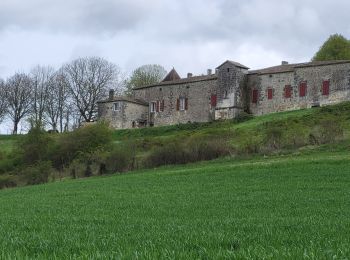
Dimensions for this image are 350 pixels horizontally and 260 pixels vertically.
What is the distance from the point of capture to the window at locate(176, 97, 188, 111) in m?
74.6

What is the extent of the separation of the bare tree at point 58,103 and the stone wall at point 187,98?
1810cm

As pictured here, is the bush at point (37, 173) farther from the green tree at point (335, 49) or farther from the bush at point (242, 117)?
the green tree at point (335, 49)

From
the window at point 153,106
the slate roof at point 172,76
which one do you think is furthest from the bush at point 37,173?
the slate roof at point 172,76

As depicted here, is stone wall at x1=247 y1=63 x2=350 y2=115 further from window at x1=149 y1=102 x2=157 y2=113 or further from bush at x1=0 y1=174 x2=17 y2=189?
bush at x1=0 y1=174 x2=17 y2=189

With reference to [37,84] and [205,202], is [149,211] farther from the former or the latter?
[37,84]

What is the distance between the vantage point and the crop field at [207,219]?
7.98m

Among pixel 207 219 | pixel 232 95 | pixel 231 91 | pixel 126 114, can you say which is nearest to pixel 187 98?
pixel 231 91

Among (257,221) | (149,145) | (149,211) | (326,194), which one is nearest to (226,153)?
(149,145)

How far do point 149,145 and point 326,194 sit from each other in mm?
33200

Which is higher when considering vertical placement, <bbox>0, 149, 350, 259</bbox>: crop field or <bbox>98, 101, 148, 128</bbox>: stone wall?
<bbox>98, 101, 148, 128</bbox>: stone wall

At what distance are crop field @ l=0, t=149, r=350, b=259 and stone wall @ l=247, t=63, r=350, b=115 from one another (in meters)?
29.8

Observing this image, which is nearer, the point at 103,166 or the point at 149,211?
the point at 149,211

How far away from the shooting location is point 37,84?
94.2 metres

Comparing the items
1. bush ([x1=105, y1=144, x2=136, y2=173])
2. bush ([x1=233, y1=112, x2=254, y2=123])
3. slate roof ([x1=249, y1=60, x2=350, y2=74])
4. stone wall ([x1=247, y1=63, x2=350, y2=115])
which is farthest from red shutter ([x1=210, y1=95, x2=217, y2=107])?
bush ([x1=105, y1=144, x2=136, y2=173])
